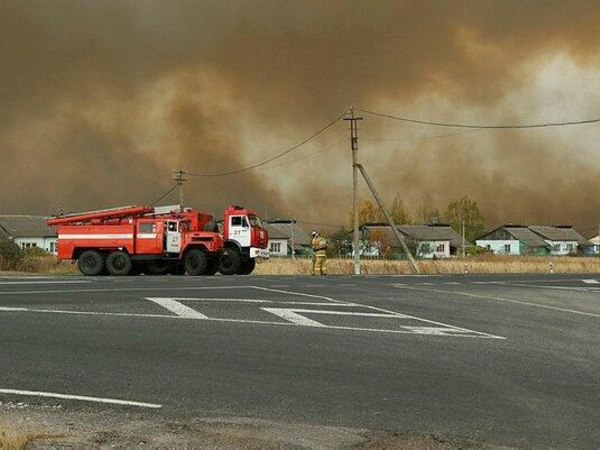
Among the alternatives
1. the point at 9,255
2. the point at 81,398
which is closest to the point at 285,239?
the point at 9,255

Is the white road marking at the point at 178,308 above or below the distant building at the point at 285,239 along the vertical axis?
below

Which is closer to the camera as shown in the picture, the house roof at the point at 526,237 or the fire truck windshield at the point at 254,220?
the fire truck windshield at the point at 254,220

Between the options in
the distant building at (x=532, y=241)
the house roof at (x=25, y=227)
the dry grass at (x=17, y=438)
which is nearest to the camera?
the dry grass at (x=17, y=438)

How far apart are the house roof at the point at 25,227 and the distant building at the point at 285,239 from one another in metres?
31.8

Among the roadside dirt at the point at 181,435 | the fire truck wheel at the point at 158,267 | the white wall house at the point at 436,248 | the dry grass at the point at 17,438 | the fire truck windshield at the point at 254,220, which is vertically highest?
the white wall house at the point at 436,248

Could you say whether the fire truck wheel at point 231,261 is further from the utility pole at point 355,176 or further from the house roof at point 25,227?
the house roof at point 25,227

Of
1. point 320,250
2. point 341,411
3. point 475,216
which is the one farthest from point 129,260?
point 475,216

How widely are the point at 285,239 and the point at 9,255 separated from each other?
77.7m

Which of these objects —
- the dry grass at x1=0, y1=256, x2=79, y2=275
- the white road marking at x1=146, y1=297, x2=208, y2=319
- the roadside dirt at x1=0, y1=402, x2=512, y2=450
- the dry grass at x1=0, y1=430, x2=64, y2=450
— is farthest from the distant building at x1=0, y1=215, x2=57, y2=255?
the dry grass at x1=0, y1=430, x2=64, y2=450

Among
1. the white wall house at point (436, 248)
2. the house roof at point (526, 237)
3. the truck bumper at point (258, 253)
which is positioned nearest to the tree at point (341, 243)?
the white wall house at point (436, 248)

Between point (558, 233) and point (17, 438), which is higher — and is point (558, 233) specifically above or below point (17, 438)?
above

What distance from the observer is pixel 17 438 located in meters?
5.25

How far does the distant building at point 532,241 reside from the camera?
440 feet

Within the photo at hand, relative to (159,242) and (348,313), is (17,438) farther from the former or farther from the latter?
(159,242)
